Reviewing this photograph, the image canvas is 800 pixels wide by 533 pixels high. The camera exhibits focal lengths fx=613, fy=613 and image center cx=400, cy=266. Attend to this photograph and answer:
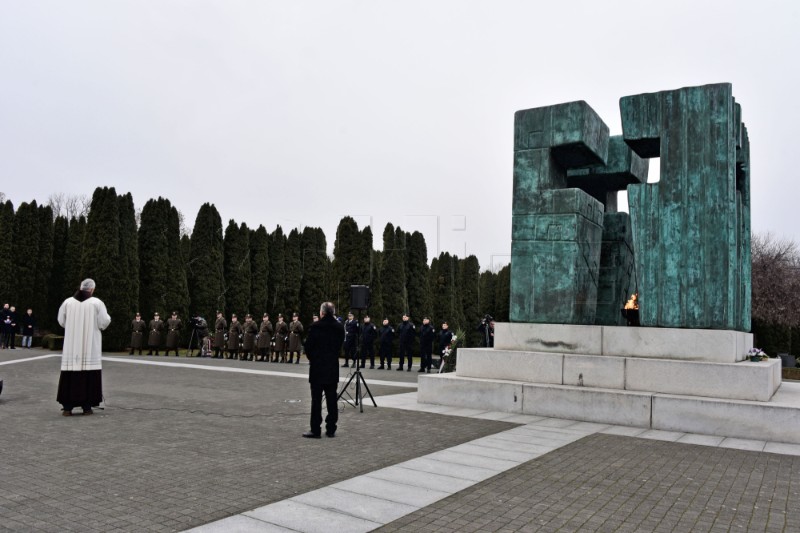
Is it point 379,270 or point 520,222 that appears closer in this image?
point 520,222

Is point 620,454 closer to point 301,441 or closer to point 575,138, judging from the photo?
point 301,441

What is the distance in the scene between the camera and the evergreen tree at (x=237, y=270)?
115ft

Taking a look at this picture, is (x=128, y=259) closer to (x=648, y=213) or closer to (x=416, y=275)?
(x=416, y=275)

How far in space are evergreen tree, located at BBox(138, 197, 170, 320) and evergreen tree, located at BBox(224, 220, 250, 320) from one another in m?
4.55

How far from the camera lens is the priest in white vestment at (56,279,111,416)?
364 inches

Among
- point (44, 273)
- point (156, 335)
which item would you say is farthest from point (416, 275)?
point (44, 273)

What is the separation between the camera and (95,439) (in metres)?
7.40

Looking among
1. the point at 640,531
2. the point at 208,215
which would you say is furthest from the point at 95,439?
the point at 208,215

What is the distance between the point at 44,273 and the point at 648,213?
30454 millimetres

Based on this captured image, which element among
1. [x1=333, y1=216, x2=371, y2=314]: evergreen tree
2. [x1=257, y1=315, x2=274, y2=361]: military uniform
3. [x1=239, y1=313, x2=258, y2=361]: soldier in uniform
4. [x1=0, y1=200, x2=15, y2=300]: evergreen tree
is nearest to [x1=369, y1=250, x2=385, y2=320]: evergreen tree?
[x1=333, y1=216, x2=371, y2=314]: evergreen tree

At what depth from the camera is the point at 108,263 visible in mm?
27906

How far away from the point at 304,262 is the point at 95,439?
31308mm

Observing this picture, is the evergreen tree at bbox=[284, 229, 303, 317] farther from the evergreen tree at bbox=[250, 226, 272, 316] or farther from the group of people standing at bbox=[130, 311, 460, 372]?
the group of people standing at bbox=[130, 311, 460, 372]

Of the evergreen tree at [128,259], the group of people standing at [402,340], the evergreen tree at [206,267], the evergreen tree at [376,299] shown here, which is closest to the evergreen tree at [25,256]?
the evergreen tree at [128,259]
